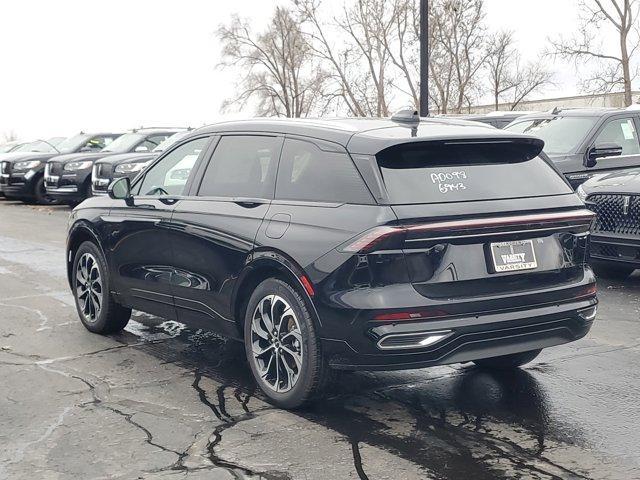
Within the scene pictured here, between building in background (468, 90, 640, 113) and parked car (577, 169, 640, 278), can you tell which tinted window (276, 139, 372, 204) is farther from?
building in background (468, 90, 640, 113)

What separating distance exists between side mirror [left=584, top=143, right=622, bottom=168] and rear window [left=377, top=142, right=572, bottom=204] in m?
6.36

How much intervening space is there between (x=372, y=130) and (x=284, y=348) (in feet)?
4.37

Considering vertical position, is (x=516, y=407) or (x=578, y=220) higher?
(x=578, y=220)

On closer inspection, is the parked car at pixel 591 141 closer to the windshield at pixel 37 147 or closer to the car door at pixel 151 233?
the car door at pixel 151 233

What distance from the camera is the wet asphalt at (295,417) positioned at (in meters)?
4.29

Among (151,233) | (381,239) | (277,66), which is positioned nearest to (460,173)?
(381,239)

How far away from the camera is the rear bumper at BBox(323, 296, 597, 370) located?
4.64 metres

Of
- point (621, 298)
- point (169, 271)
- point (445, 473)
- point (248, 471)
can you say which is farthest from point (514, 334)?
point (621, 298)

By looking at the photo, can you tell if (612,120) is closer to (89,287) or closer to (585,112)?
(585,112)

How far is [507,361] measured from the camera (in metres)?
5.96

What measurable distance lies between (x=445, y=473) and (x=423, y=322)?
80cm

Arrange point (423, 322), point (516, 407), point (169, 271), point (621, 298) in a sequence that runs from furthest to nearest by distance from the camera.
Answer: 1. point (621, 298)
2. point (169, 271)
3. point (516, 407)
4. point (423, 322)

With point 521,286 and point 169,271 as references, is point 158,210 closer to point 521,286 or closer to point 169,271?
point 169,271

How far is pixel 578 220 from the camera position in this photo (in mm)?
5191
